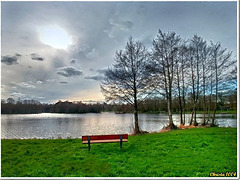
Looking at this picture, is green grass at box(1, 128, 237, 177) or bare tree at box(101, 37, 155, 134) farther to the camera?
bare tree at box(101, 37, 155, 134)

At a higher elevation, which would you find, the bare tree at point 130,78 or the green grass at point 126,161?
the bare tree at point 130,78

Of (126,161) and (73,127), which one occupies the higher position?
(126,161)

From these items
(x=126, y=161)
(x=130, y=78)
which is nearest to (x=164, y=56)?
(x=130, y=78)

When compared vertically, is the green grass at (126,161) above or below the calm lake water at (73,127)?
above

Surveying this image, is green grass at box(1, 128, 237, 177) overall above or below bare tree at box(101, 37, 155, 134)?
below

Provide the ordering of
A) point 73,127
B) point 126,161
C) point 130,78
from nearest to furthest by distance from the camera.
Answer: point 126,161 → point 130,78 → point 73,127

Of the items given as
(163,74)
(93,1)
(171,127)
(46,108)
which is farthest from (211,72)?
(46,108)

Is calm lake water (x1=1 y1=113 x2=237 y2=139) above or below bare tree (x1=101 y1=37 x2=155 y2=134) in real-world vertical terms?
below

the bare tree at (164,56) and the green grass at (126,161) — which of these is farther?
the bare tree at (164,56)

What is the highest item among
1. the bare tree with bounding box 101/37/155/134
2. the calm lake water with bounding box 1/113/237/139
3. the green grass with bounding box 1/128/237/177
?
the bare tree with bounding box 101/37/155/134

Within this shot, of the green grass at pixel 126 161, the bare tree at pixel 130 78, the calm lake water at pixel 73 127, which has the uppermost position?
the bare tree at pixel 130 78

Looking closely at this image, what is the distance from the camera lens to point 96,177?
4680 mm

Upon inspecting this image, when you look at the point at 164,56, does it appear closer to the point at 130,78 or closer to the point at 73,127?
the point at 130,78

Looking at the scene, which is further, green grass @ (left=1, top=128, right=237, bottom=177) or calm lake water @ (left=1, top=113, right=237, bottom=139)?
calm lake water @ (left=1, top=113, right=237, bottom=139)
